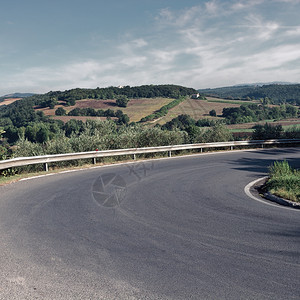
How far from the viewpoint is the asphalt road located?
3623 millimetres

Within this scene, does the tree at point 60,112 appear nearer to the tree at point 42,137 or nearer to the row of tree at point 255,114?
the tree at point 42,137

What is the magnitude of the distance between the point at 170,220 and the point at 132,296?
2.90m

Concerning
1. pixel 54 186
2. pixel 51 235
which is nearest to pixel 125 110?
pixel 54 186

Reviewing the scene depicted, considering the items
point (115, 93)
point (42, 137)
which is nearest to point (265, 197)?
point (42, 137)

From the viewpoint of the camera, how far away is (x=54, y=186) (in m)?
10.0

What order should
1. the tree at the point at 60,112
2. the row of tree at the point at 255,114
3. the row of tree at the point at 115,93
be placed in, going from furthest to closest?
1. the row of tree at the point at 115,93
2. the tree at the point at 60,112
3. the row of tree at the point at 255,114

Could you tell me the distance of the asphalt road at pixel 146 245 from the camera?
3623 mm

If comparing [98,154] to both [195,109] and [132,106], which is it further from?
[132,106]

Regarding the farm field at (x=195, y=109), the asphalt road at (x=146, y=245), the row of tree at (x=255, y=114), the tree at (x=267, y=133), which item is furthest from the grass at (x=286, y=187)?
the farm field at (x=195, y=109)

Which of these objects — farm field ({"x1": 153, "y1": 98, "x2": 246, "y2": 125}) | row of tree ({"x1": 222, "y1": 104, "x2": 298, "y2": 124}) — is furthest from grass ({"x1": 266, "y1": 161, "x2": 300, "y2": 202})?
farm field ({"x1": 153, "y1": 98, "x2": 246, "y2": 125})

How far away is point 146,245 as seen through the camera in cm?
491

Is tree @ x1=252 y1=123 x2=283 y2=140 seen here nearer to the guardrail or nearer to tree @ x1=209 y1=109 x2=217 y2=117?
the guardrail

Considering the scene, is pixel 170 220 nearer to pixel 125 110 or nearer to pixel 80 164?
pixel 80 164

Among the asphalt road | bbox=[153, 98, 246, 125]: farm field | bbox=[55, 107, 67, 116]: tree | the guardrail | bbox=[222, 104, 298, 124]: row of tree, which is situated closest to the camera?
the asphalt road
